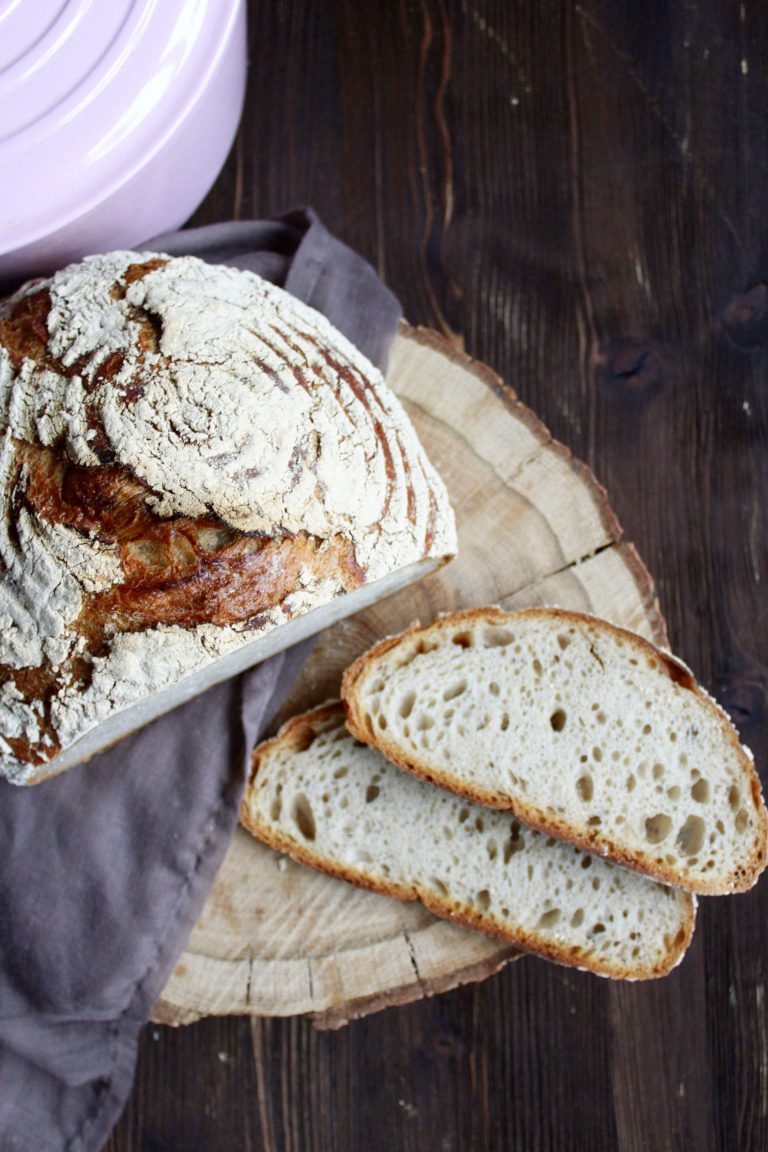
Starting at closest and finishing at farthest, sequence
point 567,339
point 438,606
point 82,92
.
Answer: point 82,92
point 438,606
point 567,339

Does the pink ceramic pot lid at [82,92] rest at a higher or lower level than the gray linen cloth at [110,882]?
higher

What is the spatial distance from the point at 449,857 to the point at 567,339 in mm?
1111

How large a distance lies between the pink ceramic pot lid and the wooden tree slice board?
0.64m

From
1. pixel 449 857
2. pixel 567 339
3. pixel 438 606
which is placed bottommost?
pixel 449 857

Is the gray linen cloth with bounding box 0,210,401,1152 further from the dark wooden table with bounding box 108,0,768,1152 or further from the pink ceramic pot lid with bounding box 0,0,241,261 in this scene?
the pink ceramic pot lid with bounding box 0,0,241,261

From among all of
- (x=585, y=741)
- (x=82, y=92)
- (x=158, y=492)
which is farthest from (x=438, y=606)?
(x=82, y=92)

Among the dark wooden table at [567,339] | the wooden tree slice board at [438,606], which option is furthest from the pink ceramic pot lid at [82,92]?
the dark wooden table at [567,339]

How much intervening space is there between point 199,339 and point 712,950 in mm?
1609

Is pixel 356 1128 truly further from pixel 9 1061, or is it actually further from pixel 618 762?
pixel 618 762

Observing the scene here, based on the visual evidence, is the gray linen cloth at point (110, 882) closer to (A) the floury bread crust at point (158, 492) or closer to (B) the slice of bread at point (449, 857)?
(B) the slice of bread at point (449, 857)

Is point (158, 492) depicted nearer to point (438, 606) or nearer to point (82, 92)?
point (82, 92)

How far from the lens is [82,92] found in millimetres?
1456

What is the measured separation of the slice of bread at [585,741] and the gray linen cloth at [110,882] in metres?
0.26

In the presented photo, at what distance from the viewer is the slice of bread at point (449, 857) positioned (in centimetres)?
189
